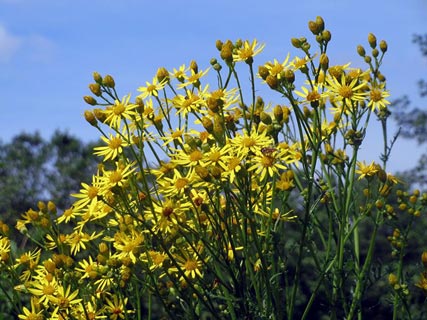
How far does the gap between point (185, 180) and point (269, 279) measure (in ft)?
1.35

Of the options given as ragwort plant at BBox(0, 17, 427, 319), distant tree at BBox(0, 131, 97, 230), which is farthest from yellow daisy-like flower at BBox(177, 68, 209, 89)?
distant tree at BBox(0, 131, 97, 230)

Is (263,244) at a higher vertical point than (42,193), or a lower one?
lower

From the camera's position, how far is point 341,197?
9.08ft

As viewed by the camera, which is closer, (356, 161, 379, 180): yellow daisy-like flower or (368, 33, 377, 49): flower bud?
(356, 161, 379, 180): yellow daisy-like flower

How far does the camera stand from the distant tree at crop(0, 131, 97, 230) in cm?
806

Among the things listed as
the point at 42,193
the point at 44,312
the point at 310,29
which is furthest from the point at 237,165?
the point at 42,193

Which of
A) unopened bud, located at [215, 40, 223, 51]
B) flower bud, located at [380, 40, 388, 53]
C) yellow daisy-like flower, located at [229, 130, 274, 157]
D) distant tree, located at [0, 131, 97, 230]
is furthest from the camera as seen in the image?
distant tree, located at [0, 131, 97, 230]

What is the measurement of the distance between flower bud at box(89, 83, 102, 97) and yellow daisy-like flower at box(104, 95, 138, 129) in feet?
0.25

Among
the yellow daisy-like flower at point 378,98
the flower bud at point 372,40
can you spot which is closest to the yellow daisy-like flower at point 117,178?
the yellow daisy-like flower at point 378,98

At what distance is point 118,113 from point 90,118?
0.10m

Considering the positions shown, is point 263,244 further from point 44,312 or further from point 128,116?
point 44,312

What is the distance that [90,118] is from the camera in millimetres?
2699

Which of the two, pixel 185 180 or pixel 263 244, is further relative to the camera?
pixel 263 244

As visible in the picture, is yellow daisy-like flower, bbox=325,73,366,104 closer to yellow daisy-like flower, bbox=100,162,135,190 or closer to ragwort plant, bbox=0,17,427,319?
ragwort plant, bbox=0,17,427,319
